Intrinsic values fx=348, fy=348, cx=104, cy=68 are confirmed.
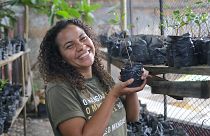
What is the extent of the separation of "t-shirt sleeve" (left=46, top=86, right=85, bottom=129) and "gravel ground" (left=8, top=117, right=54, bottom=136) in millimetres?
3643

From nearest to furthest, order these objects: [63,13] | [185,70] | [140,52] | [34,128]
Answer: [185,70] < [140,52] < [63,13] < [34,128]

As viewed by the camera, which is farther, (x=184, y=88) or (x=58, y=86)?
(x=184, y=88)

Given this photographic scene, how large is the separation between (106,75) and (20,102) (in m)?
3.20

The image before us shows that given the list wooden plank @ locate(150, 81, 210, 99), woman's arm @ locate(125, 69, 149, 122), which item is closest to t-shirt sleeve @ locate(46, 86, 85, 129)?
woman's arm @ locate(125, 69, 149, 122)

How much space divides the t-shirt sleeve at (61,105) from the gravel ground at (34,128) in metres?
3.64

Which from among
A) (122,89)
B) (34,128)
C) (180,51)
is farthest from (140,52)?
(34,128)

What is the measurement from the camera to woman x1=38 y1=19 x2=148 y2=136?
142 cm

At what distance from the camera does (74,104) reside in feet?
4.73

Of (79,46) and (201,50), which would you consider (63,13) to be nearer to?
(201,50)

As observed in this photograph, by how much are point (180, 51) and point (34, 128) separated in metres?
3.80

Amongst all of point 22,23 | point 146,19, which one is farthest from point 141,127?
point 22,23

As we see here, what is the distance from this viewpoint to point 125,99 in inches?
72.1

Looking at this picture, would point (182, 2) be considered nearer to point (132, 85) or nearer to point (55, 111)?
point (132, 85)

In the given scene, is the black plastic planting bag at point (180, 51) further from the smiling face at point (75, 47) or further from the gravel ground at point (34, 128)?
the gravel ground at point (34, 128)
